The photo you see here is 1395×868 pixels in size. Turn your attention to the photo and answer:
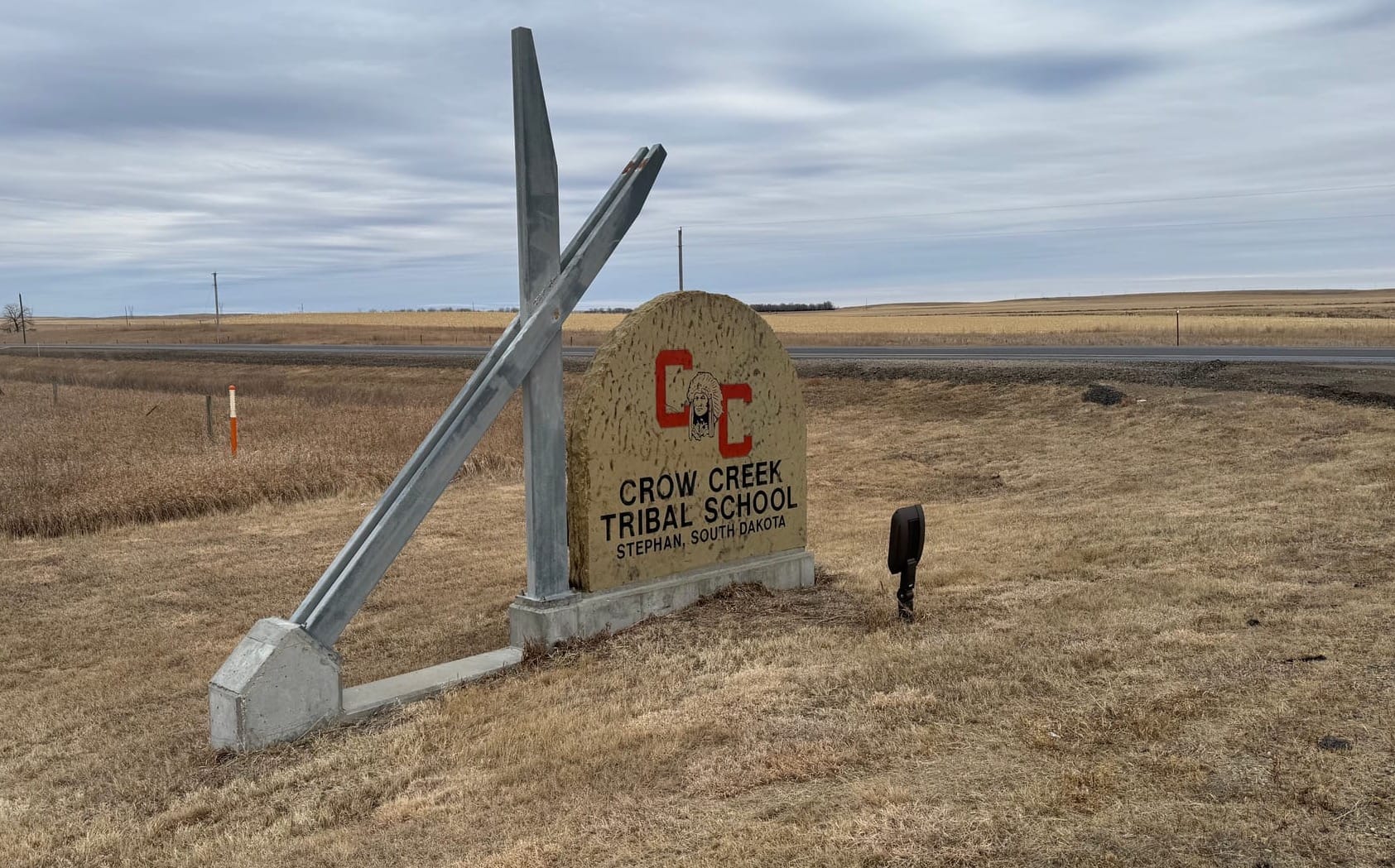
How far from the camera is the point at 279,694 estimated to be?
602 centimetres

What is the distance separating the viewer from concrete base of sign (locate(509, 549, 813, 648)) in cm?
725

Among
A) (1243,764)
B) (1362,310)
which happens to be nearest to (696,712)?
(1243,764)

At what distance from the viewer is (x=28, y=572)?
1059 cm

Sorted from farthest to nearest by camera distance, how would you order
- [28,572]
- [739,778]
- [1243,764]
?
[28,572]
[739,778]
[1243,764]

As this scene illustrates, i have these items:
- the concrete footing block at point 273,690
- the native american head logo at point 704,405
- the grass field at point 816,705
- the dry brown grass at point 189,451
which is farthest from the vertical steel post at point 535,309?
the dry brown grass at point 189,451

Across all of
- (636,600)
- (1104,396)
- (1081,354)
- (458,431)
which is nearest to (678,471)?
(636,600)

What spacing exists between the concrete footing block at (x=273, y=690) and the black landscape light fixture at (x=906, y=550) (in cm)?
338

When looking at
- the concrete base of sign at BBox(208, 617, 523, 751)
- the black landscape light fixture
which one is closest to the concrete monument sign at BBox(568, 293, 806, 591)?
the black landscape light fixture

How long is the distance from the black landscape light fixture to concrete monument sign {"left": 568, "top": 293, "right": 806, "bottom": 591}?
62.3 inches

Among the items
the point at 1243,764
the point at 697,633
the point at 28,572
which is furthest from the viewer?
the point at 28,572

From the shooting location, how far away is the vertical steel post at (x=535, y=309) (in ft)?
23.5

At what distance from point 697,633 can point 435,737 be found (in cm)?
201

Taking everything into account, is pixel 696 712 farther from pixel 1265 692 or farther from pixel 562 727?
pixel 1265 692

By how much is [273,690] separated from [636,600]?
2.48m
